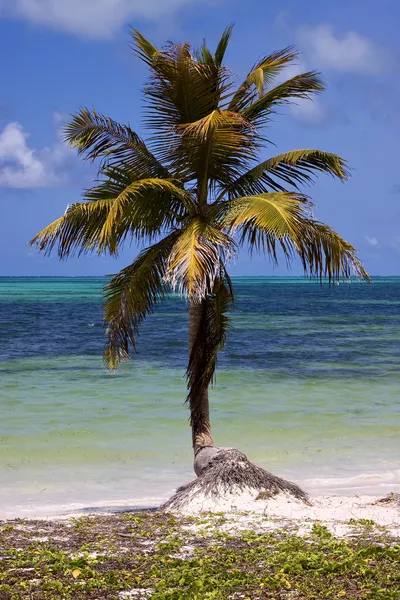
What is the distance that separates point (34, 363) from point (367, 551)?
73.7 feet

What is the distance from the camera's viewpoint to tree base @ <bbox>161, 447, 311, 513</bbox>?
9727mm

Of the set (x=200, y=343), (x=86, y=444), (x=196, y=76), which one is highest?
(x=196, y=76)

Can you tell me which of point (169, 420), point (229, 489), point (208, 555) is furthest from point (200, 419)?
point (169, 420)

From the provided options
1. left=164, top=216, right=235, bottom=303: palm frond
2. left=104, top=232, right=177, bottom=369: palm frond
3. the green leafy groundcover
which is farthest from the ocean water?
left=164, top=216, right=235, bottom=303: palm frond

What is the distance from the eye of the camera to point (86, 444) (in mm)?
15539

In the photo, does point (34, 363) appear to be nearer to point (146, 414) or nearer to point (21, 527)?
point (146, 414)

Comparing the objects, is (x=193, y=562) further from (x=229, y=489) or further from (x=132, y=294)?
(x=132, y=294)

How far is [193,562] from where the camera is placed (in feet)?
23.2

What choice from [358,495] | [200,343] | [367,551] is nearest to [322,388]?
[358,495]

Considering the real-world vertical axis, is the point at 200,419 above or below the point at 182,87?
below

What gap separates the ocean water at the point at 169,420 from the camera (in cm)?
1288

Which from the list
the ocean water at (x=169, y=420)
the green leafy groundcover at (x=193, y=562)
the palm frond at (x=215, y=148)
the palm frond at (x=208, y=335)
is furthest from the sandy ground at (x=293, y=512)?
the palm frond at (x=215, y=148)

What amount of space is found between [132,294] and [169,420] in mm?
7961

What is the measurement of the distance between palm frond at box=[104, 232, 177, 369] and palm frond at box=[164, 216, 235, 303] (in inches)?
22.4
